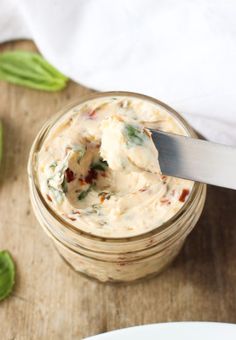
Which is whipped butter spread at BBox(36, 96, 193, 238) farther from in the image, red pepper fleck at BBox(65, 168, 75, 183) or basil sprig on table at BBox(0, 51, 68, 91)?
basil sprig on table at BBox(0, 51, 68, 91)

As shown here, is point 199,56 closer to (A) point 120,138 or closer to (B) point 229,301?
(A) point 120,138

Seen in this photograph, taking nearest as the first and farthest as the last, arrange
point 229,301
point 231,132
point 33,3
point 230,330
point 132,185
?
point 230,330, point 132,185, point 229,301, point 231,132, point 33,3

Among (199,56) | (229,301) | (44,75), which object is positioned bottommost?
(229,301)

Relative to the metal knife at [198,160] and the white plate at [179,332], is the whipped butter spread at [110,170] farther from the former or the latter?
the white plate at [179,332]

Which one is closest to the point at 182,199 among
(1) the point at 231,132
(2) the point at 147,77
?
(1) the point at 231,132

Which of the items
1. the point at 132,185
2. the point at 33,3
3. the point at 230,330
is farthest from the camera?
the point at 33,3

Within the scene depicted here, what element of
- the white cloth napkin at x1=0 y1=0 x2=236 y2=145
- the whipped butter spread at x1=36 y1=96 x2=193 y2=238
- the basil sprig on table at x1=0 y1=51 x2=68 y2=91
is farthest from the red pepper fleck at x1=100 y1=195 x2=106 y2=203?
the basil sprig on table at x1=0 y1=51 x2=68 y2=91

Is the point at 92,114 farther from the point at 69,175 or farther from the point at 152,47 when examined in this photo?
the point at 152,47
